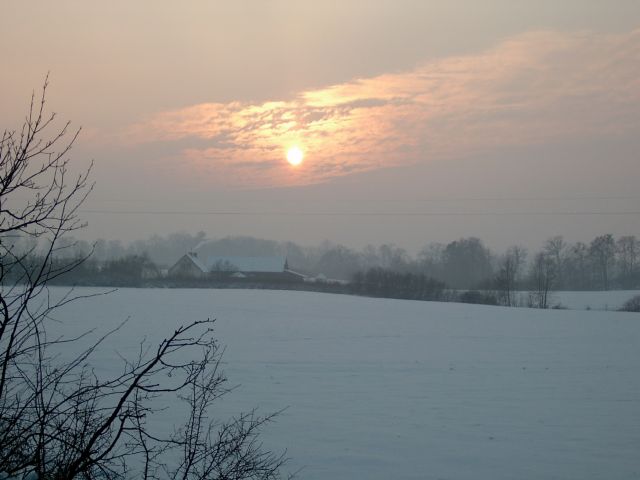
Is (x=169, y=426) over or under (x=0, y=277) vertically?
under

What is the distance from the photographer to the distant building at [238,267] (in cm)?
6644

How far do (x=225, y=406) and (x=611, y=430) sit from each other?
27.8 ft

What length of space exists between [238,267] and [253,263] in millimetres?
2596

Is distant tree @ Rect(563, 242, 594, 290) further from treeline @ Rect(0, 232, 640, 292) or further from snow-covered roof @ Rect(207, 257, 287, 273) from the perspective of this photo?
snow-covered roof @ Rect(207, 257, 287, 273)

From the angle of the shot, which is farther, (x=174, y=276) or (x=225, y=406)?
(x=174, y=276)

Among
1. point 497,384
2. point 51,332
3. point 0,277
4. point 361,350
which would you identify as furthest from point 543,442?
point 51,332

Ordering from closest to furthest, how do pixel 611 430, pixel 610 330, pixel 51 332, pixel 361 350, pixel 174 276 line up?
pixel 611 430, pixel 361 350, pixel 51 332, pixel 610 330, pixel 174 276

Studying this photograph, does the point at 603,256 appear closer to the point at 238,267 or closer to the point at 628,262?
the point at 628,262

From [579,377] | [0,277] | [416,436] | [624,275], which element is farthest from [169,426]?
[624,275]

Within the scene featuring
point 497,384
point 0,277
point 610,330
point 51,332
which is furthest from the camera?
point 610,330

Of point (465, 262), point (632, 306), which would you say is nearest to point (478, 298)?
point (632, 306)

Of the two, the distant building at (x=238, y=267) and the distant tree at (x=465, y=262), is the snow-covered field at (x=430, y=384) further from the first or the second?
the distant tree at (x=465, y=262)

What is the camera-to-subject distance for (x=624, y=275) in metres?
85.4

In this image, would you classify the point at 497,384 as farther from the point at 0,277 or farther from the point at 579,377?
the point at 0,277
